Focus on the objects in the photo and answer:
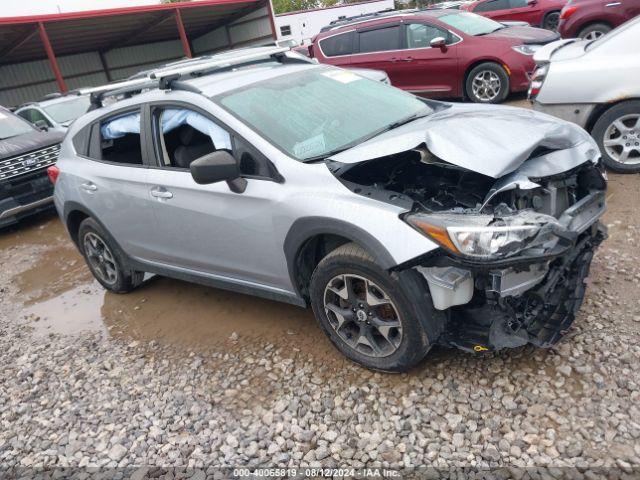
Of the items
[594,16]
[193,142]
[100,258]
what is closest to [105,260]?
[100,258]

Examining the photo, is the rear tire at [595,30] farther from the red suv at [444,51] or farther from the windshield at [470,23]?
the windshield at [470,23]

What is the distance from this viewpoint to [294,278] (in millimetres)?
3205

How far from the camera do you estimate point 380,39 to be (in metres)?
9.35

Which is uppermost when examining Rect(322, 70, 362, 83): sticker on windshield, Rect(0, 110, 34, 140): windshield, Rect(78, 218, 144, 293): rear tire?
Rect(322, 70, 362, 83): sticker on windshield

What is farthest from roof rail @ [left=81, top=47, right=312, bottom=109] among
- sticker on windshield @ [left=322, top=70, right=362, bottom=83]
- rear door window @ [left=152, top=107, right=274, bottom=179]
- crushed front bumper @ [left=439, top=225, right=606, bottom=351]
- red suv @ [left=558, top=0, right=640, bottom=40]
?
red suv @ [left=558, top=0, right=640, bottom=40]

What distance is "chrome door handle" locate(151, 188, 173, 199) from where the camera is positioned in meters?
3.69

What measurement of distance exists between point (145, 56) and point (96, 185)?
21.5m

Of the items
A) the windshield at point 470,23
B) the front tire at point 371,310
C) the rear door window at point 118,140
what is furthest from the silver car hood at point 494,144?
the windshield at point 470,23

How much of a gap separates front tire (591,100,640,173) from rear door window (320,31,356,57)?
5.76m

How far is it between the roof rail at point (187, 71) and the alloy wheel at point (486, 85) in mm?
4880

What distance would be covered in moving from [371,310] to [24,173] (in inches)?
257

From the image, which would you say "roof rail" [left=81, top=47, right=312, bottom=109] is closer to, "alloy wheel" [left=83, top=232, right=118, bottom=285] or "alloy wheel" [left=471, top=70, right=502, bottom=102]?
"alloy wheel" [left=83, top=232, right=118, bottom=285]

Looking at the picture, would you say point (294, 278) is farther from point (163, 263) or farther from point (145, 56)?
point (145, 56)

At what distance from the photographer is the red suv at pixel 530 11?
1301 cm
